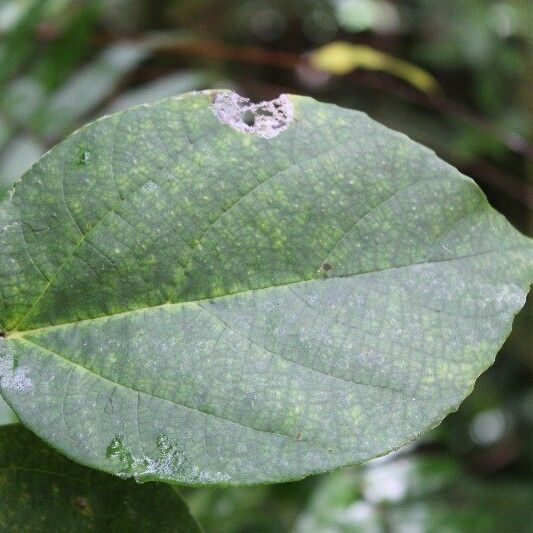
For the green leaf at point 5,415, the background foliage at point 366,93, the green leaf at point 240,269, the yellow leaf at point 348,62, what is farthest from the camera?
the yellow leaf at point 348,62

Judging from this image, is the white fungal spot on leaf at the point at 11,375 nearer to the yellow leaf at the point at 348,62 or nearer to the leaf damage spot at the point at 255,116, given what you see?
the leaf damage spot at the point at 255,116

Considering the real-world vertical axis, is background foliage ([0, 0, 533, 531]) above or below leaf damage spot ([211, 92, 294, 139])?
below

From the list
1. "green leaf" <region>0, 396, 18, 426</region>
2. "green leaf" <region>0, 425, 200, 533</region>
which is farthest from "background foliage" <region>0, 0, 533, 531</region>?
"green leaf" <region>0, 425, 200, 533</region>

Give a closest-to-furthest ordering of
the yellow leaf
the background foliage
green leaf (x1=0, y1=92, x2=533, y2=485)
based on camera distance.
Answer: green leaf (x1=0, y1=92, x2=533, y2=485)
the background foliage
the yellow leaf

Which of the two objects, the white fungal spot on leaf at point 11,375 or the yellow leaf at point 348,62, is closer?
the white fungal spot on leaf at point 11,375

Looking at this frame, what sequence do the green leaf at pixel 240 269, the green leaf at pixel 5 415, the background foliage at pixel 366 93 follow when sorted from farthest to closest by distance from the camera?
the background foliage at pixel 366 93 → the green leaf at pixel 5 415 → the green leaf at pixel 240 269

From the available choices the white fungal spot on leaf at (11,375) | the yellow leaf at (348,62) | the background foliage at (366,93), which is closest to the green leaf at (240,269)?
the white fungal spot on leaf at (11,375)

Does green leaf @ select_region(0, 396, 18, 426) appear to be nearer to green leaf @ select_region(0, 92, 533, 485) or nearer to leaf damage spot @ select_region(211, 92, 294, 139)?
green leaf @ select_region(0, 92, 533, 485)
